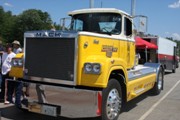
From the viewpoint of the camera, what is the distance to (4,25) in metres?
101

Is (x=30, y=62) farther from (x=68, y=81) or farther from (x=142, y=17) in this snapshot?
(x=142, y=17)

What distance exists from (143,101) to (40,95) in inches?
188

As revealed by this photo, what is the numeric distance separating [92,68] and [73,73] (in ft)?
→ 1.47

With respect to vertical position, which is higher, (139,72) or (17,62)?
(17,62)

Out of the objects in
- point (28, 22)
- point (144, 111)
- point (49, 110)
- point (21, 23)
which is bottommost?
point (144, 111)

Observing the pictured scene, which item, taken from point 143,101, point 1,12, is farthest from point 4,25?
point 143,101

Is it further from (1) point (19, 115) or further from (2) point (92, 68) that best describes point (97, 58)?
(1) point (19, 115)

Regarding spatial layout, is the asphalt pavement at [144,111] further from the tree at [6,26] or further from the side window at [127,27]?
the tree at [6,26]

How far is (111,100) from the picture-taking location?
7176 mm

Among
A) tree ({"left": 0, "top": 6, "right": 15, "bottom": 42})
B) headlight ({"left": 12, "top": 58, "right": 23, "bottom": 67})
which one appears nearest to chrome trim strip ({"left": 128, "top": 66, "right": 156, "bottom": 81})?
headlight ({"left": 12, "top": 58, "right": 23, "bottom": 67})

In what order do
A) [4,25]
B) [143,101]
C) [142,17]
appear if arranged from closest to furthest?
[142,17], [143,101], [4,25]

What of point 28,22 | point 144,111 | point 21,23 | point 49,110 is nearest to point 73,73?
point 49,110

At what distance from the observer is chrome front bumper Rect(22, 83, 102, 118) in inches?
257

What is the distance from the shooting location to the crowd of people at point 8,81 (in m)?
7.57
